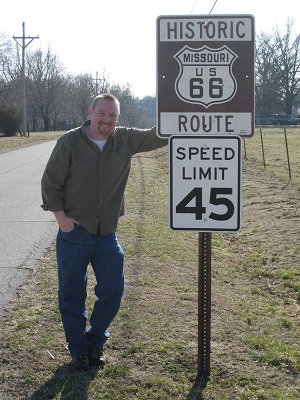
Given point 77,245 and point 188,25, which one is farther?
point 77,245

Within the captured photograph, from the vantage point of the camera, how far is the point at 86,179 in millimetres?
3920

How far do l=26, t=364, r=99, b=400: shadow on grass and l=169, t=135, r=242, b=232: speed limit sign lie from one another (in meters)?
1.21

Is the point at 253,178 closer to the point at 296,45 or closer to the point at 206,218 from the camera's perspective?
the point at 206,218

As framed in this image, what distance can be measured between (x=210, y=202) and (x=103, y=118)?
3.00 feet

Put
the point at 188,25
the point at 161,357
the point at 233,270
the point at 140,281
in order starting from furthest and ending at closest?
the point at 233,270 < the point at 140,281 < the point at 161,357 < the point at 188,25

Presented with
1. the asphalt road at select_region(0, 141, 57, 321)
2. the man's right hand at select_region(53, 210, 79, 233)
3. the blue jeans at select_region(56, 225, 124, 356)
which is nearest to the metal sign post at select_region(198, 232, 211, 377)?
the blue jeans at select_region(56, 225, 124, 356)

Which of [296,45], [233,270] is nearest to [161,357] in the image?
[233,270]

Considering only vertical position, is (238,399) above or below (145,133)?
below

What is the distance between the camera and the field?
3820mm

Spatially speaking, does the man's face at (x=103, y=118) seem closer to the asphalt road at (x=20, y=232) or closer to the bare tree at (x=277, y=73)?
the asphalt road at (x=20, y=232)

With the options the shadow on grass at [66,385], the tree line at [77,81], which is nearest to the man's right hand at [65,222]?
the shadow on grass at [66,385]

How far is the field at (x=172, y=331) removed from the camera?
12.5 ft

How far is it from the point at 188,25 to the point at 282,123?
77.5m

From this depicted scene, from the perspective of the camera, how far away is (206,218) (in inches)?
147
